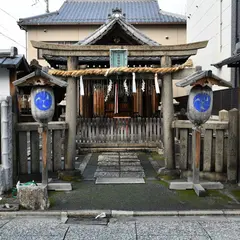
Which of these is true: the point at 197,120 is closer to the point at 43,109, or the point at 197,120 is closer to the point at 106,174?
the point at 106,174

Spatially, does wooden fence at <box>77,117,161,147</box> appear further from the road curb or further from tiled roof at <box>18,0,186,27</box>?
tiled roof at <box>18,0,186,27</box>

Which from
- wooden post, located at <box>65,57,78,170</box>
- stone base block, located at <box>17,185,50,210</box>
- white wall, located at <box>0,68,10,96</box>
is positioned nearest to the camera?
stone base block, located at <box>17,185,50,210</box>

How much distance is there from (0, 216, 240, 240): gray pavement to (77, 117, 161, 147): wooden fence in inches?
327

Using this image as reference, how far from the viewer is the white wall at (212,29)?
1109cm

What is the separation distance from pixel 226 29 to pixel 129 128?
20.1ft

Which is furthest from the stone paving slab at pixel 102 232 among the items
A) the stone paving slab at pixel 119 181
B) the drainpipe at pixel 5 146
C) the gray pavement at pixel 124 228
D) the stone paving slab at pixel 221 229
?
the stone paving slab at pixel 119 181

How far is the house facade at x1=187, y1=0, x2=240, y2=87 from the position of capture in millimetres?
10422

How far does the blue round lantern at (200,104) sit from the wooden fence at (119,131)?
22.1ft

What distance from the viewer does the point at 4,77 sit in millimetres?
7742

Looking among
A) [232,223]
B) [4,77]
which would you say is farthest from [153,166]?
[4,77]

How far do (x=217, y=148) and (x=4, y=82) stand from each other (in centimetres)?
619

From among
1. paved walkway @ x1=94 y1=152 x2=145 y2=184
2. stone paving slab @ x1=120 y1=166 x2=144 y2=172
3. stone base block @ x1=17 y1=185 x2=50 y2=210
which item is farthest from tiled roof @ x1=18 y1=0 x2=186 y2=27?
stone base block @ x1=17 y1=185 x2=50 y2=210

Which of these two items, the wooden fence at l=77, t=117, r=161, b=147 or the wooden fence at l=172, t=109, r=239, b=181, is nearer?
the wooden fence at l=172, t=109, r=239, b=181

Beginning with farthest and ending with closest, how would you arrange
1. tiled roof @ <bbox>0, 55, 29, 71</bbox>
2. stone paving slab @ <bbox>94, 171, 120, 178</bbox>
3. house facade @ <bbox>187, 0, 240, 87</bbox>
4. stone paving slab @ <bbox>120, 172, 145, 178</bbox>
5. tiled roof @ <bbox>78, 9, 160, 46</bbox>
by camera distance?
tiled roof @ <bbox>78, 9, 160, 46</bbox>
house facade @ <bbox>187, 0, 240, 87</bbox>
stone paving slab @ <bbox>94, 171, 120, 178</bbox>
stone paving slab @ <bbox>120, 172, 145, 178</bbox>
tiled roof @ <bbox>0, 55, 29, 71</bbox>
